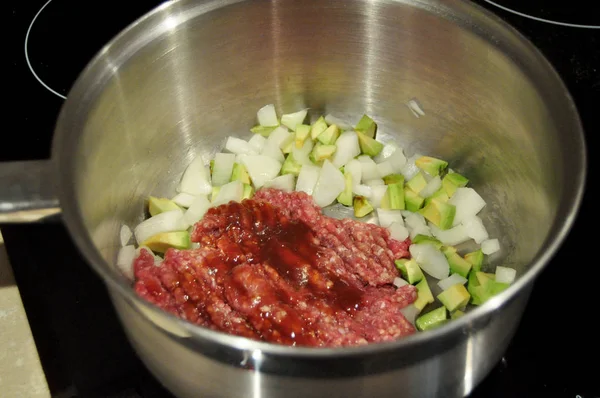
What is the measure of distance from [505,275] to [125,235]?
0.82 metres

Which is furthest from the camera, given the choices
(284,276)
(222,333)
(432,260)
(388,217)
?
(388,217)

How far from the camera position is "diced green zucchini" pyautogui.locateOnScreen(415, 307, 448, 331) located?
140 cm

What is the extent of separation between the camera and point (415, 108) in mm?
1710

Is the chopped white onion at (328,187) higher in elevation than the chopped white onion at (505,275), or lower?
higher

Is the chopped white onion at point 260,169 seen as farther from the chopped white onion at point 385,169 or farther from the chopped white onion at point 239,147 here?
the chopped white onion at point 385,169

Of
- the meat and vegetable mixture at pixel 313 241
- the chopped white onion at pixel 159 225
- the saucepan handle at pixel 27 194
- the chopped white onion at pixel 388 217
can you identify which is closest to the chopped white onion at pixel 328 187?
the meat and vegetable mixture at pixel 313 241

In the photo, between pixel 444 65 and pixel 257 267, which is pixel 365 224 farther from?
pixel 444 65

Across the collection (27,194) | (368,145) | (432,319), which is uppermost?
(27,194)

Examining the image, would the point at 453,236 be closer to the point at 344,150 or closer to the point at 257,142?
the point at 344,150

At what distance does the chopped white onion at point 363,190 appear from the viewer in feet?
5.43

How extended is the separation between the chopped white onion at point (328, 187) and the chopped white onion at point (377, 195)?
74 millimetres

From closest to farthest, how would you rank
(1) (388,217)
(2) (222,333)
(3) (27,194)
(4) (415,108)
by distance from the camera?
(2) (222,333)
(3) (27,194)
(1) (388,217)
(4) (415,108)

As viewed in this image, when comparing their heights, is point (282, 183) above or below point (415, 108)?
below

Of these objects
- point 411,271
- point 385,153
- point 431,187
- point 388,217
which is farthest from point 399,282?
point 385,153
